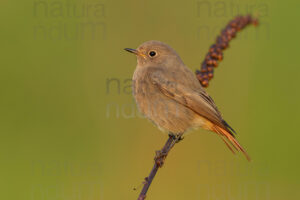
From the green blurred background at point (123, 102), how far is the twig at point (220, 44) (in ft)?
4.87

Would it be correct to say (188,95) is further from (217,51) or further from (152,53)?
(217,51)

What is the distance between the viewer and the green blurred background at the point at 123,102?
19.8ft

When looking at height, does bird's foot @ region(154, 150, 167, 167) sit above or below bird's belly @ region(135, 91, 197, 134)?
below

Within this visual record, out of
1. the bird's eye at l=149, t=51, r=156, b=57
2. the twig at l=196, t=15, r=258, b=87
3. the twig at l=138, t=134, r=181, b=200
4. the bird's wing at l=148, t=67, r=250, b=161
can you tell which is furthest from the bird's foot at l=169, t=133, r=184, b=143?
the bird's eye at l=149, t=51, r=156, b=57

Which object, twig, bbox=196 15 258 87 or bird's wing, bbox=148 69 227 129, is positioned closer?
twig, bbox=196 15 258 87

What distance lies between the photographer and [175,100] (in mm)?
5184

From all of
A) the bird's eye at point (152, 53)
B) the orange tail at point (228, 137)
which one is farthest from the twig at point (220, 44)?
the bird's eye at point (152, 53)

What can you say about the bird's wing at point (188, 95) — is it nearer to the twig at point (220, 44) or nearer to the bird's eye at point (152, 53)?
the bird's eye at point (152, 53)

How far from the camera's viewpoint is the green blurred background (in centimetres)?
604

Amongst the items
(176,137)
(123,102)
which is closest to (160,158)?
(176,137)

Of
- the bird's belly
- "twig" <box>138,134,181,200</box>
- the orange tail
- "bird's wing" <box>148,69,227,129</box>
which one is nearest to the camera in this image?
"twig" <box>138,134,181,200</box>

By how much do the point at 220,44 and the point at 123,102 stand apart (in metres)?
2.75

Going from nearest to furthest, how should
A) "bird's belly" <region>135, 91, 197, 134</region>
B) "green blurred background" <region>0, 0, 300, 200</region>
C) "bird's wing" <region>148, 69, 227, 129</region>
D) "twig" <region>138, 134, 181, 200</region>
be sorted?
"twig" <region>138, 134, 181, 200</region>, "bird's wing" <region>148, 69, 227, 129</region>, "bird's belly" <region>135, 91, 197, 134</region>, "green blurred background" <region>0, 0, 300, 200</region>

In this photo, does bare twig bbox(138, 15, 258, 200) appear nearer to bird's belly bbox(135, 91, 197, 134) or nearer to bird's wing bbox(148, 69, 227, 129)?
bird's wing bbox(148, 69, 227, 129)
